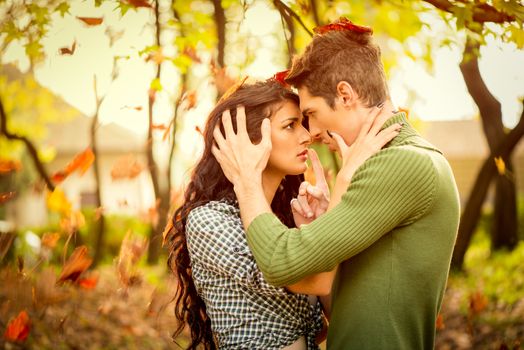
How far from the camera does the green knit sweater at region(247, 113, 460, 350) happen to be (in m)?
1.84

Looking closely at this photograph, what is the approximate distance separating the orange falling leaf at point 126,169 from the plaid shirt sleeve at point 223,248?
2.35 metres

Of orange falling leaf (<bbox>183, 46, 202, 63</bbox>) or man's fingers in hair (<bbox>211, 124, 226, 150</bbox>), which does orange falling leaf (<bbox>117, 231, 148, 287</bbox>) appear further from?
man's fingers in hair (<bbox>211, 124, 226, 150</bbox>)

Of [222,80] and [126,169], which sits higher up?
[222,80]

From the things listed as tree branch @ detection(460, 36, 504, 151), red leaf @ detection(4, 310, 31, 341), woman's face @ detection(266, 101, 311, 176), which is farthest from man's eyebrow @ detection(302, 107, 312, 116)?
tree branch @ detection(460, 36, 504, 151)

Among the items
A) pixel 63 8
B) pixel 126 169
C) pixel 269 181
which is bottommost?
pixel 126 169

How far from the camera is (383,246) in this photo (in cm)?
197

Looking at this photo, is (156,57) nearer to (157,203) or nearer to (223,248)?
(157,203)

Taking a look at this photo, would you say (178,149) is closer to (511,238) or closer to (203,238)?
(511,238)

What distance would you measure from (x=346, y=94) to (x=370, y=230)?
611mm

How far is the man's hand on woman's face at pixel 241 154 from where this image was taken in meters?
2.18

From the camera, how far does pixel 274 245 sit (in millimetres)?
1888

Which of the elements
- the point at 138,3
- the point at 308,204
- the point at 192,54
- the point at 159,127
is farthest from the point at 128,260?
the point at 308,204

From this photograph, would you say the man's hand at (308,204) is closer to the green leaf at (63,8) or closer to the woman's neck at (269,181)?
the woman's neck at (269,181)

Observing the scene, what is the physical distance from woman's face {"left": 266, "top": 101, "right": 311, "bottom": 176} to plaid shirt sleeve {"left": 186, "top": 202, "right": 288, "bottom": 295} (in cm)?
36
